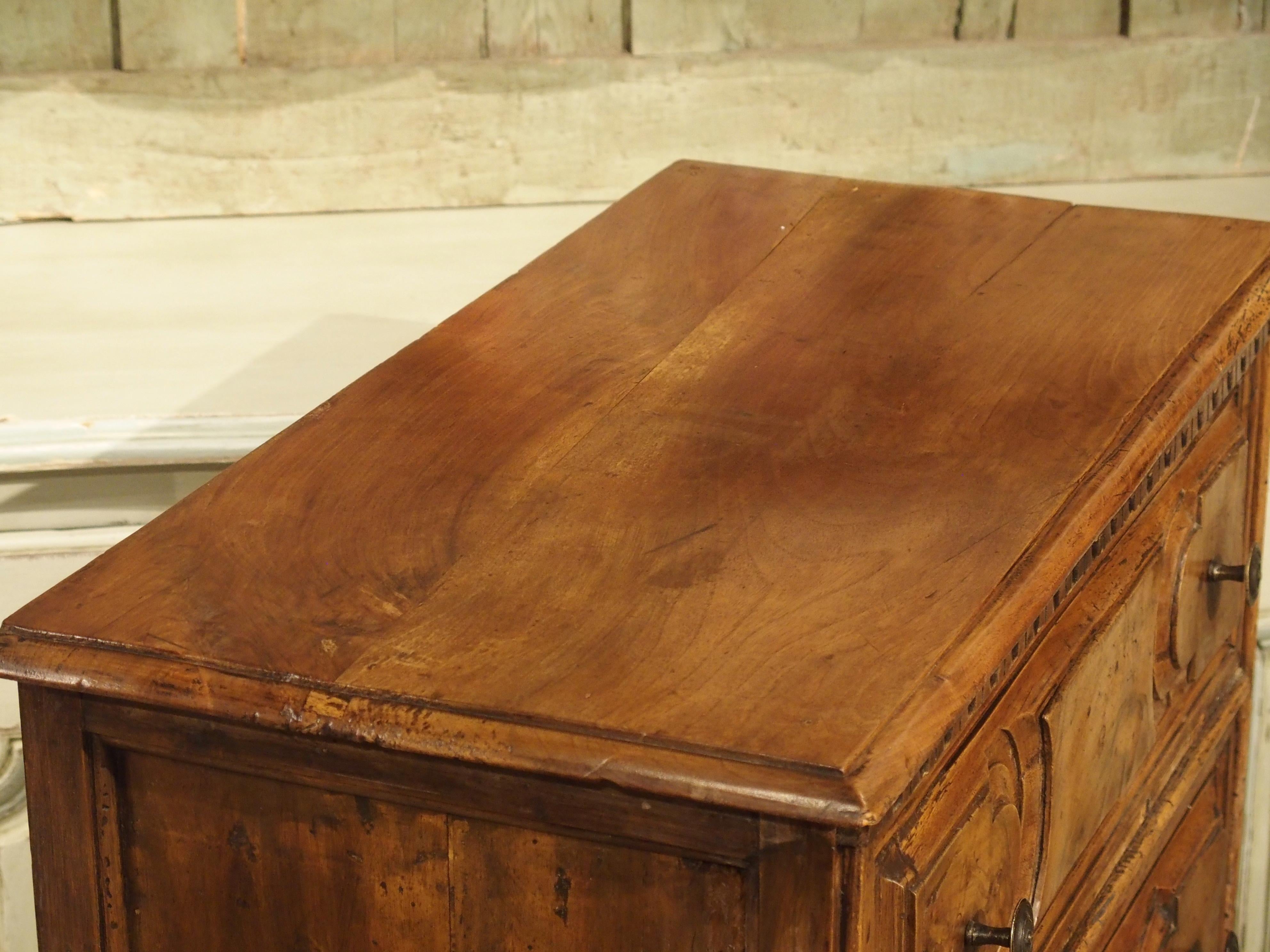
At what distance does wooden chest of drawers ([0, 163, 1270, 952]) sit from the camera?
0.68 m

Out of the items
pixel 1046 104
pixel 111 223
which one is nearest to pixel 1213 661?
pixel 1046 104

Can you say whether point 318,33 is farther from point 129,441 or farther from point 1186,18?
point 1186,18

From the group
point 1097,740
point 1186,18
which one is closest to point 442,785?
point 1097,740

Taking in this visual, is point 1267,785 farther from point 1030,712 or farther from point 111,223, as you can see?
point 111,223

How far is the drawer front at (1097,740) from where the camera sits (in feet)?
2.50

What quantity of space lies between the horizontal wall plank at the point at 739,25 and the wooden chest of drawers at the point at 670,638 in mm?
872

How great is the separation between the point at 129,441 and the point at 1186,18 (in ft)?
4.39

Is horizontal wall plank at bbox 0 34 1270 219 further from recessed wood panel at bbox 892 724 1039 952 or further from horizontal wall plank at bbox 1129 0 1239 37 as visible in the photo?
recessed wood panel at bbox 892 724 1039 952

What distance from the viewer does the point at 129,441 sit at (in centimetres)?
135

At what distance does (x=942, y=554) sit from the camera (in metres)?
0.79

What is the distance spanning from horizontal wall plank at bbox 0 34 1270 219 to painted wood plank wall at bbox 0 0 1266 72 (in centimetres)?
2

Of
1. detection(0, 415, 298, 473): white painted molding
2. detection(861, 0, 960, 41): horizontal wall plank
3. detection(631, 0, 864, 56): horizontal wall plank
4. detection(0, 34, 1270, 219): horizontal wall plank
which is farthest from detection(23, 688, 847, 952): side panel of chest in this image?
detection(861, 0, 960, 41): horizontal wall plank

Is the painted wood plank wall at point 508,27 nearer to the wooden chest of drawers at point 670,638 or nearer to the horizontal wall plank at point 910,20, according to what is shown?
the horizontal wall plank at point 910,20

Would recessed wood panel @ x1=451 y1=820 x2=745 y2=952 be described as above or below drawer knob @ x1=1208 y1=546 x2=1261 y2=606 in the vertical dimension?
above
